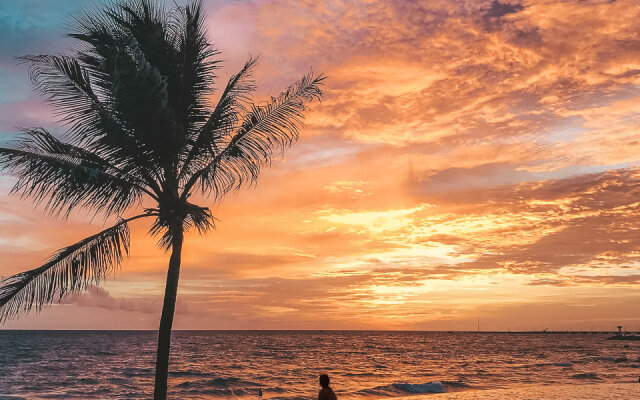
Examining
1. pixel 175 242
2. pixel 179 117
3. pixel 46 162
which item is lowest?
pixel 175 242

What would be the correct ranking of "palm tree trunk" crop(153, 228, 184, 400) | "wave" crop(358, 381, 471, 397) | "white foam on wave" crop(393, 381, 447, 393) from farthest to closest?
"white foam on wave" crop(393, 381, 447, 393) → "wave" crop(358, 381, 471, 397) → "palm tree trunk" crop(153, 228, 184, 400)

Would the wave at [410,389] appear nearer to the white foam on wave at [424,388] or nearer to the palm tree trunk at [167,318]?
the white foam on wave at [424,388]

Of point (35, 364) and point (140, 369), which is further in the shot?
point (35, 364)

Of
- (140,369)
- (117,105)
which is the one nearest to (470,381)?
(140,369)

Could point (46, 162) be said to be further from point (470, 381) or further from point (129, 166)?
point (470, 381)

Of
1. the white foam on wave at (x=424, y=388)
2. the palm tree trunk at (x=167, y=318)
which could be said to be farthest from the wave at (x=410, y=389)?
the palm tree trunk at (x=167, y=318)

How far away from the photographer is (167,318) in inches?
480

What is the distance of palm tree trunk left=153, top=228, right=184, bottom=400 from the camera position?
11.8 metres

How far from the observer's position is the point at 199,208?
40.3 ft

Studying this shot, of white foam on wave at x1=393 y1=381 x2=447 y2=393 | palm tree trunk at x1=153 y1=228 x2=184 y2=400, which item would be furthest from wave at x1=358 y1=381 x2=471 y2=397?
palm tree trunk at x1=153 y1=228 x2=184 y2=400

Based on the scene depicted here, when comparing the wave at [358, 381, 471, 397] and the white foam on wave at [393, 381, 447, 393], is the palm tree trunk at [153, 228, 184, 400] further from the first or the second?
the white foam on wave at [393, 381, 447, 393]

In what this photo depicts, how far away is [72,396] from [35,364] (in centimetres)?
3857

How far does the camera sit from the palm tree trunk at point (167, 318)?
11797 mm

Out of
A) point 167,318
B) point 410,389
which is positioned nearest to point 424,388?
point 410,389
